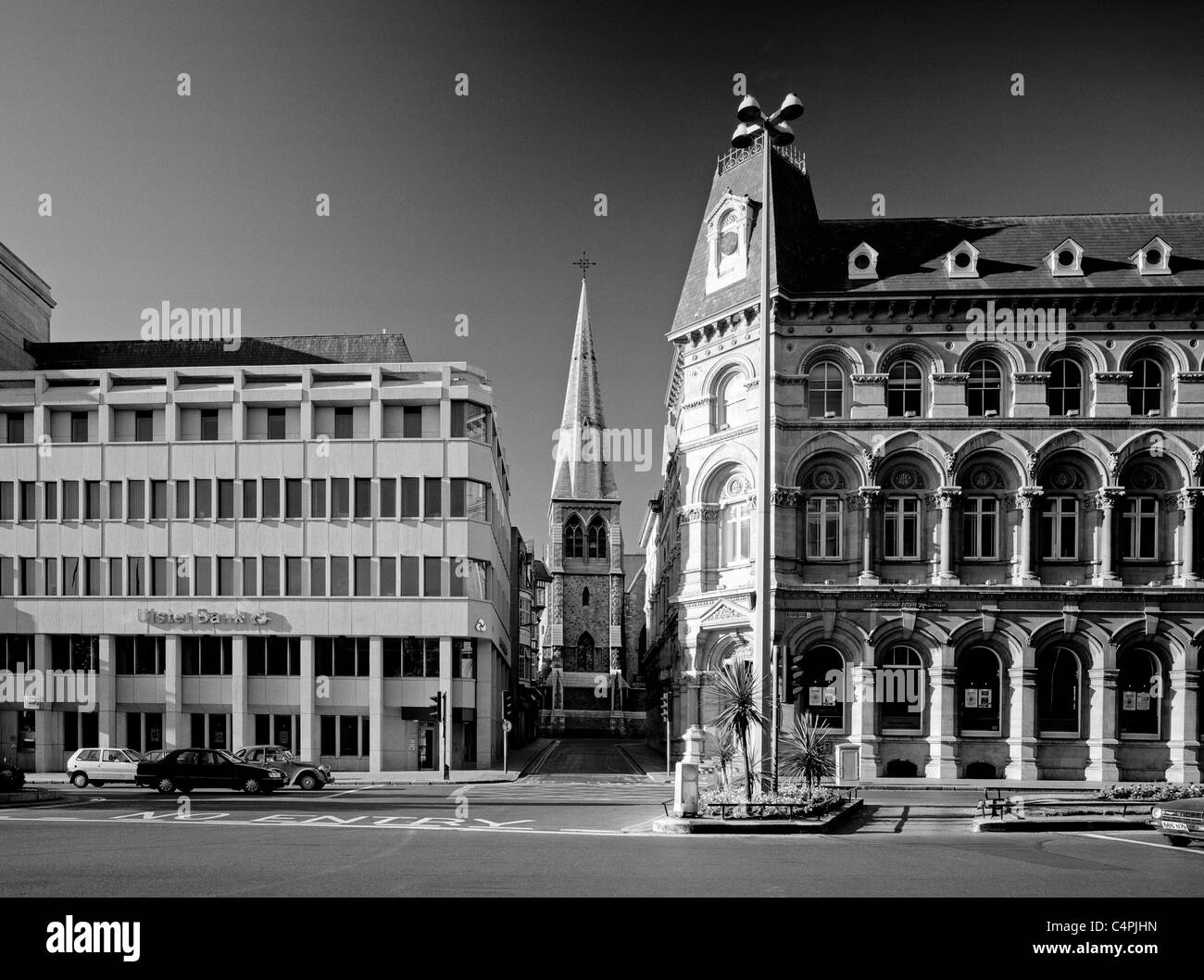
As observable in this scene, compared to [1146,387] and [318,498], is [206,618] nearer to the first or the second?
[318,498]

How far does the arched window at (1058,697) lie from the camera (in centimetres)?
3947

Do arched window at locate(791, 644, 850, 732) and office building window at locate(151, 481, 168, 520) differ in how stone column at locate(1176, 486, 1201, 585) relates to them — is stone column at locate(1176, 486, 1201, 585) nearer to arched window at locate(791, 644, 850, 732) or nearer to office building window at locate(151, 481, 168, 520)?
arched window at locate(791, 644, 850, 732)

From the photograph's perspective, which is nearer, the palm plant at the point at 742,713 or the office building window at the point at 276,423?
the palm plant at the point at 742,713

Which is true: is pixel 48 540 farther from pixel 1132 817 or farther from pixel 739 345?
pixel 1132 817

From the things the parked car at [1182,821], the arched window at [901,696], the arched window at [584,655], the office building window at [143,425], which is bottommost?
the arched window at [584,655]

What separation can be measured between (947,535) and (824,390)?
656cm

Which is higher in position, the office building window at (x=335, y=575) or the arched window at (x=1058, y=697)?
the office building window at (x=335, y=575)

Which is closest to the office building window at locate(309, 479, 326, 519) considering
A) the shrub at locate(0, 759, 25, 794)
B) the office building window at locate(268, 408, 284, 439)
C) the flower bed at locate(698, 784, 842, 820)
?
the office building window at locate(268, 408, 284, 439)

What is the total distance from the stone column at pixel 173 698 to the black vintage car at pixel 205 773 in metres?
13.9

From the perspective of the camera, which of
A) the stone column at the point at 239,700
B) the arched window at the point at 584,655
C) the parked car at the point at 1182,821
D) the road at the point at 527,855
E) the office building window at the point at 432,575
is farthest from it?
the arched window at the point at 584,655

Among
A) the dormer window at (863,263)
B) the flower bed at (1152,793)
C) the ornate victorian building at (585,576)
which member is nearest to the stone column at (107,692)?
the dormer window at (863,263)

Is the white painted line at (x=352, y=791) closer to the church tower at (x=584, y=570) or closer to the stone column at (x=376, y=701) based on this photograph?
the stone column at (x=376, y=701)

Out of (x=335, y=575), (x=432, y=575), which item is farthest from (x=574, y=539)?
(x=335, y=575)
